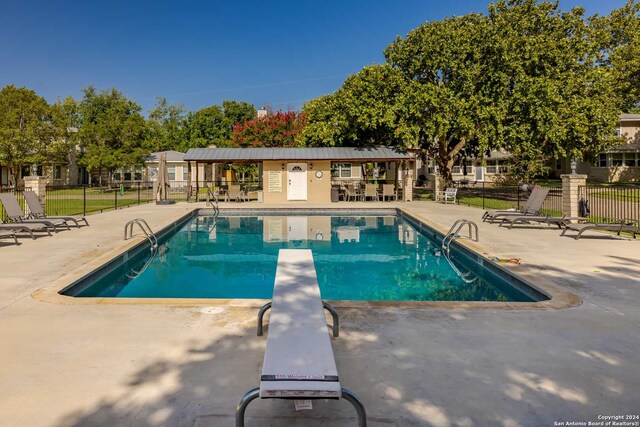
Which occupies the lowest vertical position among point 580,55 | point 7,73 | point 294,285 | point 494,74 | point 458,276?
point 458,276

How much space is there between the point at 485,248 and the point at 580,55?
812 inches

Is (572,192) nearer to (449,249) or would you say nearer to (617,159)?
(449,249)

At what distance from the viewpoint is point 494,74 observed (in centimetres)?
2138

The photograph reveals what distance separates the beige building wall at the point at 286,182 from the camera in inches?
937

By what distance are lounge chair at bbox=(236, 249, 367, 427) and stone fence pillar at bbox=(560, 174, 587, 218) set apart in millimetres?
11835

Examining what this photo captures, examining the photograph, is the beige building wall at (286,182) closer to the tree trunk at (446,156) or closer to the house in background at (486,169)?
the tree trunk at (446,156)

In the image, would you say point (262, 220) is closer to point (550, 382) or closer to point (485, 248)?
point (485, 248)

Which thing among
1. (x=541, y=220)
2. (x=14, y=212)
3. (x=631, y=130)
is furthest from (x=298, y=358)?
(x=631, y=130)

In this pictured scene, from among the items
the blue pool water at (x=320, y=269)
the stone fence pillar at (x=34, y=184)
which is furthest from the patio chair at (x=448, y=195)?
the stone fence pillar at (x=34, y=184)

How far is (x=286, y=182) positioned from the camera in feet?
78.7

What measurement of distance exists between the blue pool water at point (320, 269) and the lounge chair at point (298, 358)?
3.77 m

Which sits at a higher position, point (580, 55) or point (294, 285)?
point (580, 55)

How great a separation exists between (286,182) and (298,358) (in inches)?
856

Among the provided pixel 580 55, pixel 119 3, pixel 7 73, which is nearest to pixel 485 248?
pixel 580 55
